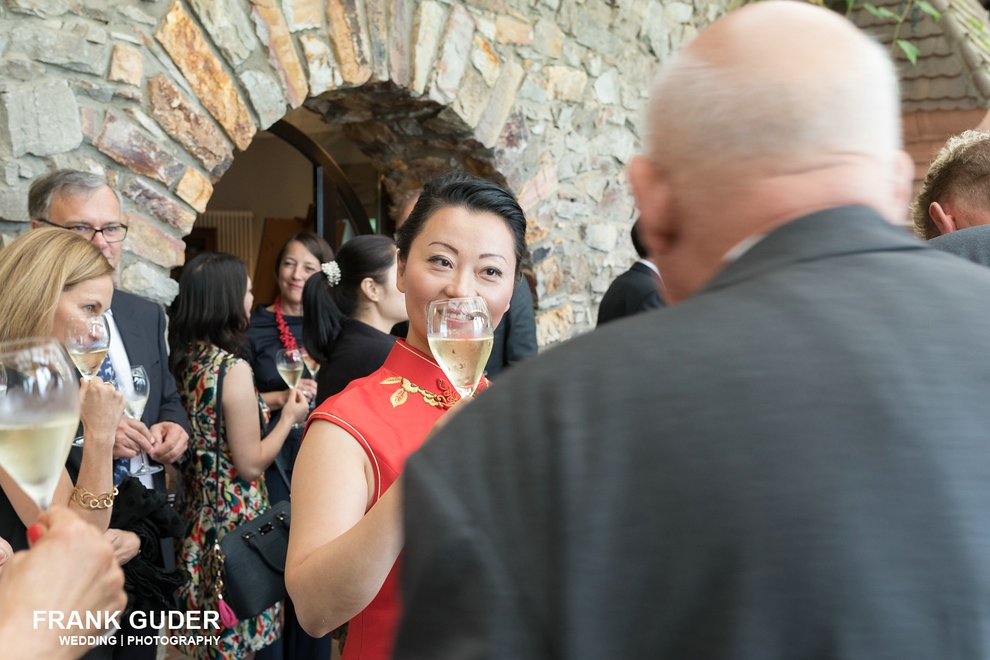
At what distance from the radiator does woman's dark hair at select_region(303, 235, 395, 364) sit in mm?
4556

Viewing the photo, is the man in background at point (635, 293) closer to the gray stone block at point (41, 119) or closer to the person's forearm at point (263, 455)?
the person's forearm at point (263, 455)

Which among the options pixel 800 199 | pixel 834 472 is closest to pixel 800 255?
pixel 800 199

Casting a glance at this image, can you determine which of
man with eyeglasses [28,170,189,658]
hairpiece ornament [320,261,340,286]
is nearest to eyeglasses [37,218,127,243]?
man with eyeglasses [28,170,189,658]

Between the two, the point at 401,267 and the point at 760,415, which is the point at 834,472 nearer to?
the point at 760,415

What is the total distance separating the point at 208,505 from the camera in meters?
2.72

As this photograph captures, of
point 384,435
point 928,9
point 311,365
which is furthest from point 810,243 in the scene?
point 928,9

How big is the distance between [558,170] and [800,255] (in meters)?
4.40

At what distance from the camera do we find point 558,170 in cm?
493

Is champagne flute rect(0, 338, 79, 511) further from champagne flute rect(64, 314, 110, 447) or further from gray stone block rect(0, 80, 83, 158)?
gray stone block rect(0, 80, 83, 158)

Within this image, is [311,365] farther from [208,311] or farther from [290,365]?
[208,311]

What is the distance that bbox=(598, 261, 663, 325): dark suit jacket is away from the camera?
306 centimetres

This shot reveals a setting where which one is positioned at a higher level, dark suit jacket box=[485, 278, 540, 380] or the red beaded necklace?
dark suit jacket box=[485, 278, 540, 380]

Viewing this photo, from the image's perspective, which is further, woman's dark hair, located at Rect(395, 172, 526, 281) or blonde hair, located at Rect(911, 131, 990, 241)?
blonde hair, located at Rect(911, 131, 990, 241)

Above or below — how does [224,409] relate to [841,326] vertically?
below
